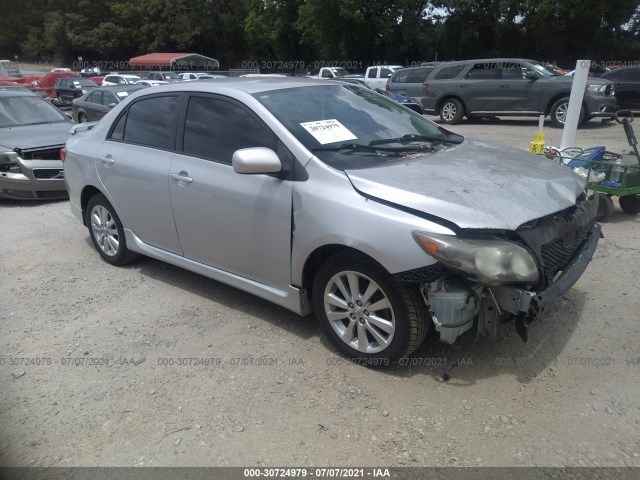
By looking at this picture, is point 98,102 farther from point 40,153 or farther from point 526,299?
point 526,299

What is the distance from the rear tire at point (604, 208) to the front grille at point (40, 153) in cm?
745

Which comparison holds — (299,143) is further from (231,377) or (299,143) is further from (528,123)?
(528,123)

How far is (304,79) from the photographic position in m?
4.49

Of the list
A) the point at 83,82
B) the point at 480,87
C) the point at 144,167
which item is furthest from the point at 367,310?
the point at 83,82

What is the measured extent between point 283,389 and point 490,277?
1.39 m

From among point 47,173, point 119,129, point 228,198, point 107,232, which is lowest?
point 47,173

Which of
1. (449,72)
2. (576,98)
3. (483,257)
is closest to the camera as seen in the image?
(483,257)

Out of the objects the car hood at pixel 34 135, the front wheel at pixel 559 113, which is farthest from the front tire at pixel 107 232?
the front wheel at pixel 559 113

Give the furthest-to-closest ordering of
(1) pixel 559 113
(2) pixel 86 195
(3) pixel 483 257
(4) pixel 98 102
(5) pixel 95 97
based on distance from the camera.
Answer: (5) pixel 95 97 → (4) pixel 98 102 → (1) pixel 559 113 → (2) pixel 86 195 → (3) pixel 483 257

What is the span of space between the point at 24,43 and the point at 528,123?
65006 millimetres

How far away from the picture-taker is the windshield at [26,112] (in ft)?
28.8

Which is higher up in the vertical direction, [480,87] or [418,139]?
[418,139]

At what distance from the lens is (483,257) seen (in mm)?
2740

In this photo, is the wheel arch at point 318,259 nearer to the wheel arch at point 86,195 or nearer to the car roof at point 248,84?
the car roof at point 248,84
